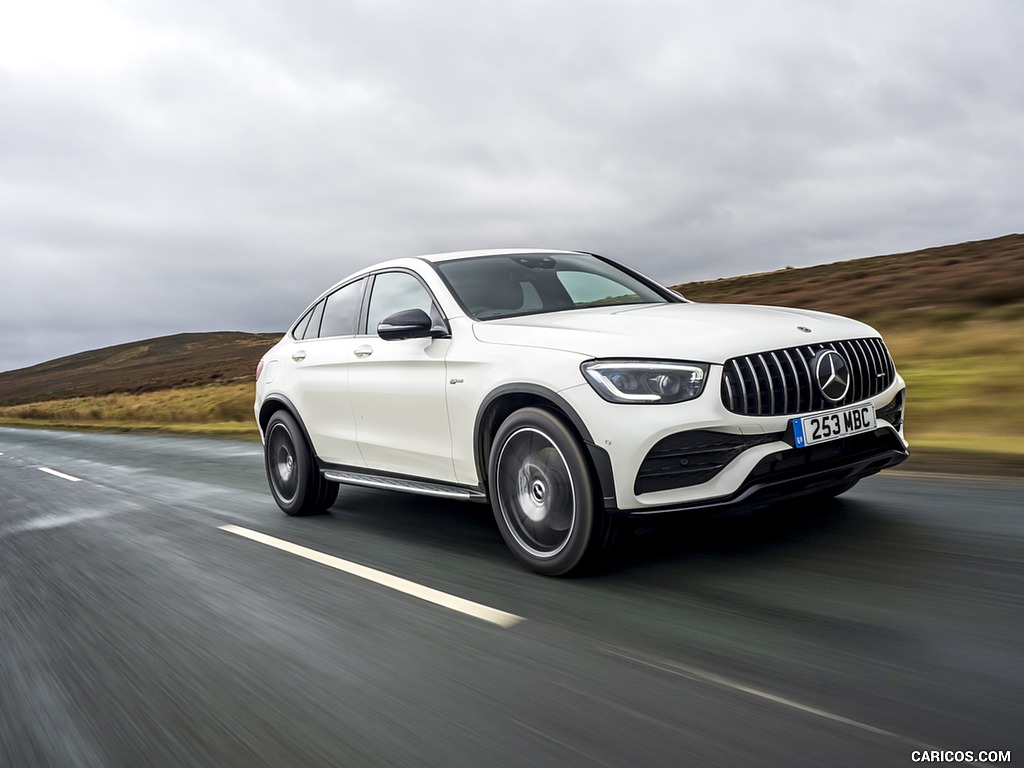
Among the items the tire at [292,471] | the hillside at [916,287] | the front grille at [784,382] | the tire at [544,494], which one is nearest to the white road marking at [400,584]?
the tire at [544,494]

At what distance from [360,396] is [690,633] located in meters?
2.98

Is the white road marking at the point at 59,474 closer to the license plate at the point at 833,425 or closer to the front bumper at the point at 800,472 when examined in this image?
the front bumper at the point at 800,472

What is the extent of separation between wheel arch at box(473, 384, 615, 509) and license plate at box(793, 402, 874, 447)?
841mm

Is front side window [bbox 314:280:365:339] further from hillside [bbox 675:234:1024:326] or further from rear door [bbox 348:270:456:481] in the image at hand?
hillside [bbox 675:234:1024:326]

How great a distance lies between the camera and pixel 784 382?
401 cm

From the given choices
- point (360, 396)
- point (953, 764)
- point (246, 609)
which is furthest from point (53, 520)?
point (953, 764)

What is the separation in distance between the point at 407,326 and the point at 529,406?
0.89 m

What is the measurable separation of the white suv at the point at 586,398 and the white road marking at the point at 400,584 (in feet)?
1.56

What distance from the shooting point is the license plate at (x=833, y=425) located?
3.96m

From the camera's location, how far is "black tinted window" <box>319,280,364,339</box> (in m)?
6.21

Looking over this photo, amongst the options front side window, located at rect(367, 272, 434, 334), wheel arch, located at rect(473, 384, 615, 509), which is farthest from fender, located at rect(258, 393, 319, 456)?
wheel arch, located at rect(473, 384, 615, 509)

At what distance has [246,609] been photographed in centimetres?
438

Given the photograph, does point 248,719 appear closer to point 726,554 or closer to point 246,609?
point 246,609

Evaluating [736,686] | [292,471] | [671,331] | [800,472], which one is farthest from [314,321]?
[736,686]
